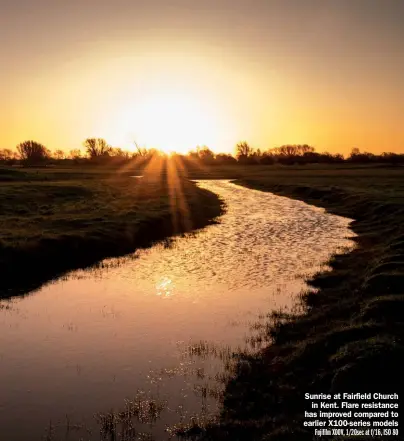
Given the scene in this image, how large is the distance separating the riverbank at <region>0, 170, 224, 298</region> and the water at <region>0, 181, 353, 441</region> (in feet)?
8.33

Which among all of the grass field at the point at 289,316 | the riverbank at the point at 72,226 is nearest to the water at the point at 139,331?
the grass field at the point at 289,316

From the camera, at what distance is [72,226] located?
3997 cm

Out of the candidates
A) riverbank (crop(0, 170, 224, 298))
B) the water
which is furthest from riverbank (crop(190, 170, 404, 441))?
riverbank (crop(0, 170, 224, 298))

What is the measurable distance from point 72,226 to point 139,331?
22.6 meters

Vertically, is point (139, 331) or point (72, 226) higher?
point (72, 226)

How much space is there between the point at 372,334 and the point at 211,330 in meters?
7.19

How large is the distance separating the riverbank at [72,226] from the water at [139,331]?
99.9 inches

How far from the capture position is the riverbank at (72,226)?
30.3 metres

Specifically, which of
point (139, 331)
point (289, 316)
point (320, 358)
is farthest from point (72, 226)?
point (320, 358)

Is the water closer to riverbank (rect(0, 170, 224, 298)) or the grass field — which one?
the grass field

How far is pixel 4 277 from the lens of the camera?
28203 millimetres

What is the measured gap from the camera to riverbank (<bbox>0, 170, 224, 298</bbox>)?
30.3 metres

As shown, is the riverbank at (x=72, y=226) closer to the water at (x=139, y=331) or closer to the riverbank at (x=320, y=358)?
the water at (x=139, y=331)

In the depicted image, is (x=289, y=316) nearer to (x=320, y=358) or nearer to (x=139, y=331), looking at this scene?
(x=320, y=358)
